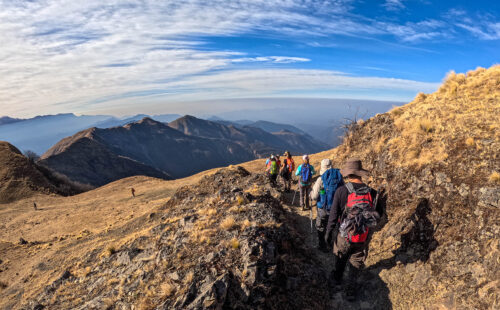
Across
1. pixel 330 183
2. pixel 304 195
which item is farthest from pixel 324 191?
pixel 304 195

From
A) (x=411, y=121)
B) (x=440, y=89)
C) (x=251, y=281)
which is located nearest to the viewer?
(x=251, y=281)

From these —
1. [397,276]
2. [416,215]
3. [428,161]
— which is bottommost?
[397,276]

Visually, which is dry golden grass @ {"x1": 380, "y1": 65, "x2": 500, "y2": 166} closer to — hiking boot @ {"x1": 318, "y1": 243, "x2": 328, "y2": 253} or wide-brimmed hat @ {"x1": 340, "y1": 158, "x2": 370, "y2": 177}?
wide-brimmed hat @ {"x1": 340, "y1": 158, "x2": 370, "y2": 177}

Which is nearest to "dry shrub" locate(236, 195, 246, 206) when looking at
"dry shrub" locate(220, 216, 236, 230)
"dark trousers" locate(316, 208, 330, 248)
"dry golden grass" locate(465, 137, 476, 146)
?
"dry shrub" locate(220, 216, 236, 230)

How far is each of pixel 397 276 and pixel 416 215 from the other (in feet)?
6.84

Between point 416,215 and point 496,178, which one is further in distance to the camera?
point 416,215

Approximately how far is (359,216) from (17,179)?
182 ft

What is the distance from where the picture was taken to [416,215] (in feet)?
23.9

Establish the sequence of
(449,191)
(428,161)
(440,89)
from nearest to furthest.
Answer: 1. (449,191)
2. (428,161)
3. (440,89)

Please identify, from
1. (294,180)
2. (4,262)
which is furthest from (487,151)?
(4,262)

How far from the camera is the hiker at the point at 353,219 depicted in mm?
5395

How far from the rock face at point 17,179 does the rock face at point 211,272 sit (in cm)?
3994

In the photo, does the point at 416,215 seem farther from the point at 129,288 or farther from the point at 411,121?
the point at 129,288

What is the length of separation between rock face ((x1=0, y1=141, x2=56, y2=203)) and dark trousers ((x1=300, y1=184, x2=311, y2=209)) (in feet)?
152
